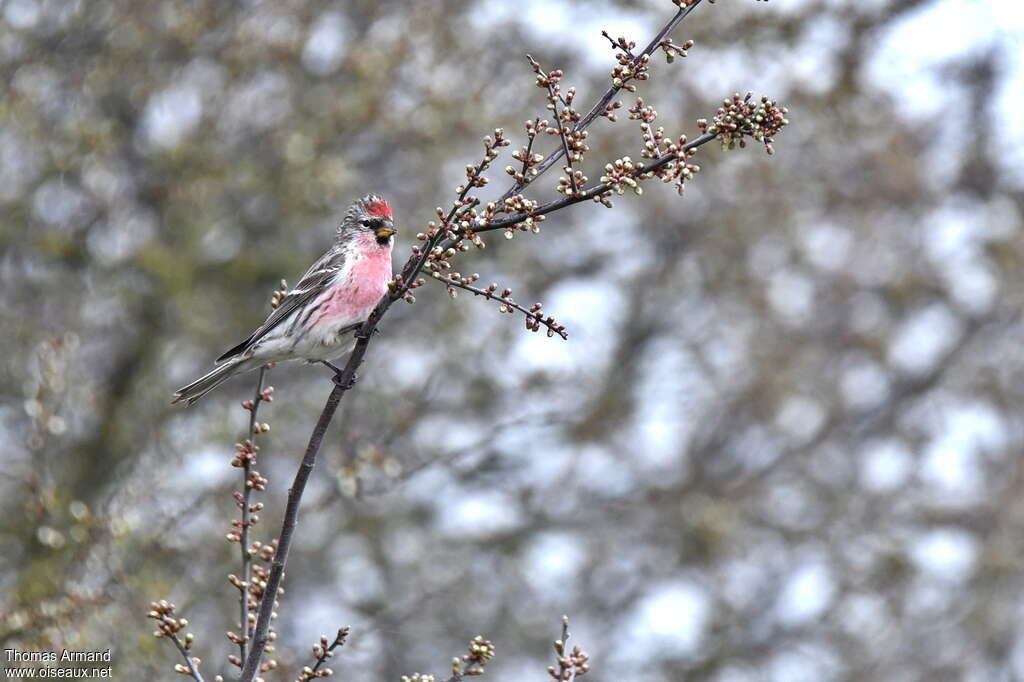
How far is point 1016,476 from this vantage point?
18766 mm

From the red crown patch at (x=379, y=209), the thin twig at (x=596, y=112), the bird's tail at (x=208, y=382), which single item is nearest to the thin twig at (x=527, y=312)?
the thin twig at (x=596, y=112)

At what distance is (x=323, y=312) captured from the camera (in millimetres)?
7590

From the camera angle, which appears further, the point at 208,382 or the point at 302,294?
the point at 302,294

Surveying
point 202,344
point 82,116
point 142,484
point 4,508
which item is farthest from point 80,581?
point 82,116

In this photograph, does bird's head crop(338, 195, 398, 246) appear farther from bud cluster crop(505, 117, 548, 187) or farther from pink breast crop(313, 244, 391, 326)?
bud cluster crop(505, 117, 548, 187)

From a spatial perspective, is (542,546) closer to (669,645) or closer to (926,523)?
(669,645)

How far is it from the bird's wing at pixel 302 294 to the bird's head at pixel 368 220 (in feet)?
0.70

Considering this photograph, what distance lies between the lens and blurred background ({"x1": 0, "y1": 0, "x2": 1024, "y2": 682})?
38.6 feet

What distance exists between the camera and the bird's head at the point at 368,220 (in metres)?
8.07

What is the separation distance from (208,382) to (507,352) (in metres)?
7.25

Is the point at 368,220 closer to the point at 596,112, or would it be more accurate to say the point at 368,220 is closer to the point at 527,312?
the point at 596,112

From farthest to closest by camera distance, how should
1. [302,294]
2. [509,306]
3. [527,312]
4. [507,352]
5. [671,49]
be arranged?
[507,352] < [302,294] < [671,49] < [509,306] < [527,312]

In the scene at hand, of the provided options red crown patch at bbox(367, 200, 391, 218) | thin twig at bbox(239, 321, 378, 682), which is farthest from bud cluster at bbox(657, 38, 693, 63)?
red crown patch at bbox(367, 200, 391, 218)

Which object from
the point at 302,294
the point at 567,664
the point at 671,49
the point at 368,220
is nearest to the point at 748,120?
the point at 671,49
